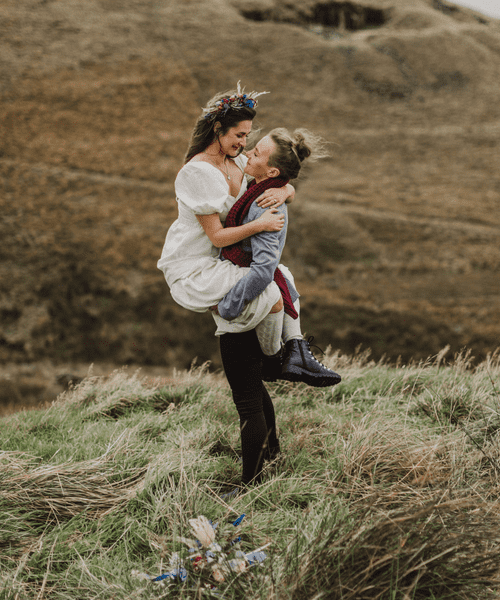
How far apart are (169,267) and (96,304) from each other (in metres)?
15.9

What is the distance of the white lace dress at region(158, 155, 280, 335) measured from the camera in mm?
2207

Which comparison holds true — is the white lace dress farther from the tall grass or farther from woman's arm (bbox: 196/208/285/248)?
the tall grass

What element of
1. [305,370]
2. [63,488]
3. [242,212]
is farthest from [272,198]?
[63,488]

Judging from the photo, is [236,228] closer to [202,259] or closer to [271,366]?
[202,259]

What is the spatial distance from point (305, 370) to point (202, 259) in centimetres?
73

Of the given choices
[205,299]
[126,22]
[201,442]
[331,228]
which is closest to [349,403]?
[201,442]

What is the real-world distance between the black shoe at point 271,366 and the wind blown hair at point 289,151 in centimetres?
91

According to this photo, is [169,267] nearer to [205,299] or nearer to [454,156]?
[205,299]

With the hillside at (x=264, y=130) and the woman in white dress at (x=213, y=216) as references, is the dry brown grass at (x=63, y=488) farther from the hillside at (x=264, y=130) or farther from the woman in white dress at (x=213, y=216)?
the hillside at (x=264, y=130)

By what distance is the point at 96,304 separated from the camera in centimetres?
1744

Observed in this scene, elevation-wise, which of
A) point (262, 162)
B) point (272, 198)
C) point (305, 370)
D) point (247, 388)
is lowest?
point (247, 388)

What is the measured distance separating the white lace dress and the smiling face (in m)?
0.17

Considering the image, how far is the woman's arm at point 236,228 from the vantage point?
7.13ft

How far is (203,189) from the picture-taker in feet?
7.25
